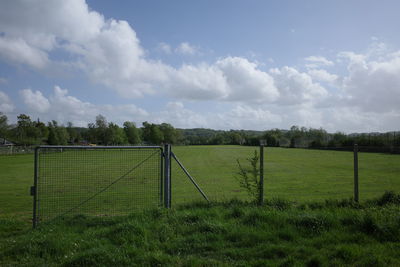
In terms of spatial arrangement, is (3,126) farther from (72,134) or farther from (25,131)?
(72,134)

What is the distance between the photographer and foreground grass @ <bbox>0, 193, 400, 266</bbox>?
448 centimetres

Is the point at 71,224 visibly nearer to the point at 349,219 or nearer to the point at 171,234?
the point at 171,234

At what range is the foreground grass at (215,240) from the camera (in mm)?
4477

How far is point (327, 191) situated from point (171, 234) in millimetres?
9215

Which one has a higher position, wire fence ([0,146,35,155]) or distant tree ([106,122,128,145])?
distant tree ([106,122,128,145])

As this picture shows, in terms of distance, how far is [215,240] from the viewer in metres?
5.31

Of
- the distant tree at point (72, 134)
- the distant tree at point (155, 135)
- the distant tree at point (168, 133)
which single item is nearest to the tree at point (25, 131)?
the distant tree at point (72, 134)

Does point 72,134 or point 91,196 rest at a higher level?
point 72,134

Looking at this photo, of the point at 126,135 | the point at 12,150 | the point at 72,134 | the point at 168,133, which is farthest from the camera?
the point at 168,133

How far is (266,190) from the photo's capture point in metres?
13.1

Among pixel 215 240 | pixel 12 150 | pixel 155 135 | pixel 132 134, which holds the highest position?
pixel 132 134

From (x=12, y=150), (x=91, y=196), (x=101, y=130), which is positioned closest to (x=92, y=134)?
(x=101, y=130)

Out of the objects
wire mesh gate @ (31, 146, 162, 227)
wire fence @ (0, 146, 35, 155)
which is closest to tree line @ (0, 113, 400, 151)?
wire fence @ (0, 146, 35, 155)

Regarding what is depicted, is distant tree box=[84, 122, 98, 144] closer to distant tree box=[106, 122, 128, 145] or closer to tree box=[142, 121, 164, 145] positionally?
distant tree box=[106, 122, 128, 145]
